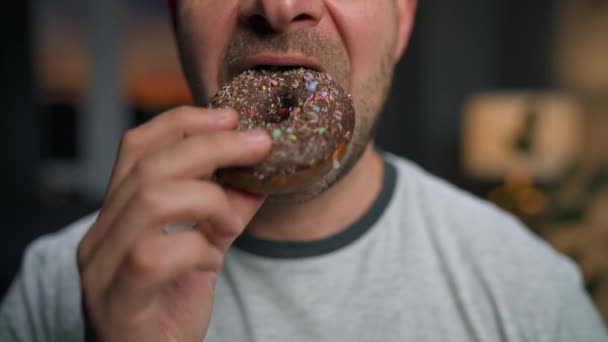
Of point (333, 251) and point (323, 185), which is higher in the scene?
point (323, 185)

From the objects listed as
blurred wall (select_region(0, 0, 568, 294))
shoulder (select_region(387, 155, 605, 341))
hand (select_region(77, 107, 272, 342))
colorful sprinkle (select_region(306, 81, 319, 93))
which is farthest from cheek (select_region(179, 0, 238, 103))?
blurred wall (select_region(0, 0, 568, 294))

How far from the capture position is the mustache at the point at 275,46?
1.07 metres

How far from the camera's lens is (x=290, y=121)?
0.95 m

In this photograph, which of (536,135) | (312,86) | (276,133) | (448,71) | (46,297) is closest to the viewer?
(276,133)

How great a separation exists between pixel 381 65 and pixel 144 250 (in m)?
0.77

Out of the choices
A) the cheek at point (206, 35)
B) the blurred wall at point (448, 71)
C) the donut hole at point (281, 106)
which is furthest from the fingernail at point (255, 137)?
the blurred wall at point (448, 71)

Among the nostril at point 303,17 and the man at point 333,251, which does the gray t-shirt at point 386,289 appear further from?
the nostril at point 303,17

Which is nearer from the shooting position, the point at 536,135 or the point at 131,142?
the point at 131,142

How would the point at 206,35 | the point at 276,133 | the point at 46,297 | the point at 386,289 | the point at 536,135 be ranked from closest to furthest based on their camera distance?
the point at 276,133 → the point at 206,35 → the point at 386,289 → the point at 46,297 → the point at 536,135

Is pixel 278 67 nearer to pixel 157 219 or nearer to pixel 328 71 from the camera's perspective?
pixel 328 71

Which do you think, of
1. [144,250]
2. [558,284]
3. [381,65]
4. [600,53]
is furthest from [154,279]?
[600,53]

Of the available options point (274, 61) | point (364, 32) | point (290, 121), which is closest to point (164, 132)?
point (290, 121)

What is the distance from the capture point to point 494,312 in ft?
3.94

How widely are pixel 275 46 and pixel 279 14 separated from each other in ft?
0.26
